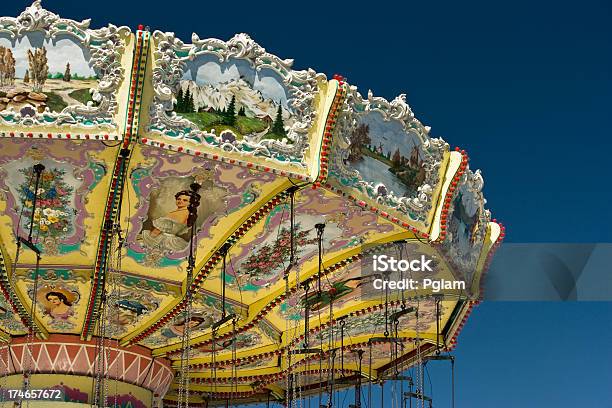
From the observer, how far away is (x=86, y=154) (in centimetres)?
1305

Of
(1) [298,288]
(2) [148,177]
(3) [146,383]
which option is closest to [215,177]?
(2) [148,177]

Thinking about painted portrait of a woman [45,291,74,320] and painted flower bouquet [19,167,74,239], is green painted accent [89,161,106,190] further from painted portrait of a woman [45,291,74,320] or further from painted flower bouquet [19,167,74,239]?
painted portrait of a woman [45,291,74,320]

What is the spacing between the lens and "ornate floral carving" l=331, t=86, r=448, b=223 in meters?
13.7

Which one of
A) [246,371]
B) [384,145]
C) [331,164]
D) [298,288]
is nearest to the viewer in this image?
[331,164]

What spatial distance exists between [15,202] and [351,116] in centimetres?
496

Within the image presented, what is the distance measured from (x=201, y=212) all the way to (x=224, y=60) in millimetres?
2699

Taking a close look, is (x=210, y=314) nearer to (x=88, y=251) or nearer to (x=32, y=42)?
(x=88, y=251)

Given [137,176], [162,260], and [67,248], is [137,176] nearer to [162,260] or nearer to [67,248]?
[67,248]

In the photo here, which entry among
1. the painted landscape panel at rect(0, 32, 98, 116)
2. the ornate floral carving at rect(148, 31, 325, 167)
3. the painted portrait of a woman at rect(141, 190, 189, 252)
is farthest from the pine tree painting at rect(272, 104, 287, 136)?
the painted landscape panel at rect(0, 32, 98, 116)

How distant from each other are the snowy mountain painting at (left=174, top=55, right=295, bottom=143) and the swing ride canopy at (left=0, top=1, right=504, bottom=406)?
0.08ft

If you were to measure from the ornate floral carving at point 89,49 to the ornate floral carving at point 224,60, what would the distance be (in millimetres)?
484

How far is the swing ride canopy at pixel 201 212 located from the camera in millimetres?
12453

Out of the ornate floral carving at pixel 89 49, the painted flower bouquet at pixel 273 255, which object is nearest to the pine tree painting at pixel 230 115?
the ornate floral carving at pixel 89 49

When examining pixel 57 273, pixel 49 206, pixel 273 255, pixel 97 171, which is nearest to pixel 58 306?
pixel 57 273
